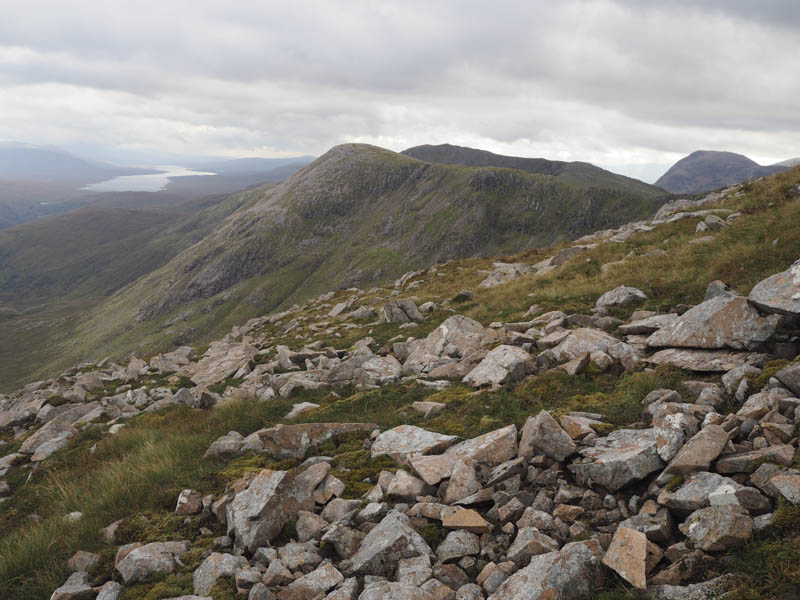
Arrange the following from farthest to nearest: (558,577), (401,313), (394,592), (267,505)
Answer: (401,313) → (267,505) → (394,592) → (558,577)

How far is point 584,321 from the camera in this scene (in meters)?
15.2

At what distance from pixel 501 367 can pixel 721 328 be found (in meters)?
5.60

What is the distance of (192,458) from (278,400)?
444 centimetres

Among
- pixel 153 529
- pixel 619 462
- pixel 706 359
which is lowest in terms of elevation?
pixel 153 529

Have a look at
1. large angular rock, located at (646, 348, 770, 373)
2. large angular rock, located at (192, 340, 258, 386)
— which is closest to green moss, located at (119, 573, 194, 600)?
large angular rock, located at (646, 348, 770, 373)

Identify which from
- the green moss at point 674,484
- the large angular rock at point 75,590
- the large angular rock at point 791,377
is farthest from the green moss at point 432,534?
the large angular rock at point 791,377

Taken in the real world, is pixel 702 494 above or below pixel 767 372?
below

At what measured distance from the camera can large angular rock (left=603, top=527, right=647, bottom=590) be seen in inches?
186

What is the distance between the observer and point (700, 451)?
6051 millimetres

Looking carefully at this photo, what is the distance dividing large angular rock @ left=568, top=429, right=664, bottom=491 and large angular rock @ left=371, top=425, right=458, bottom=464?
282cm

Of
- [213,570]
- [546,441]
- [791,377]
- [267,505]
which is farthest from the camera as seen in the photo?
[546,441]

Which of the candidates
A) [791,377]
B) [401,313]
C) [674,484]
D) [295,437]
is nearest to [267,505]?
[295,437]

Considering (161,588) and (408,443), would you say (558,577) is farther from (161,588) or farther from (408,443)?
(161,588)

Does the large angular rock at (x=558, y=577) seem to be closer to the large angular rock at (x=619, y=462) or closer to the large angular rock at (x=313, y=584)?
the large angular rock at (x=619, y=462)
